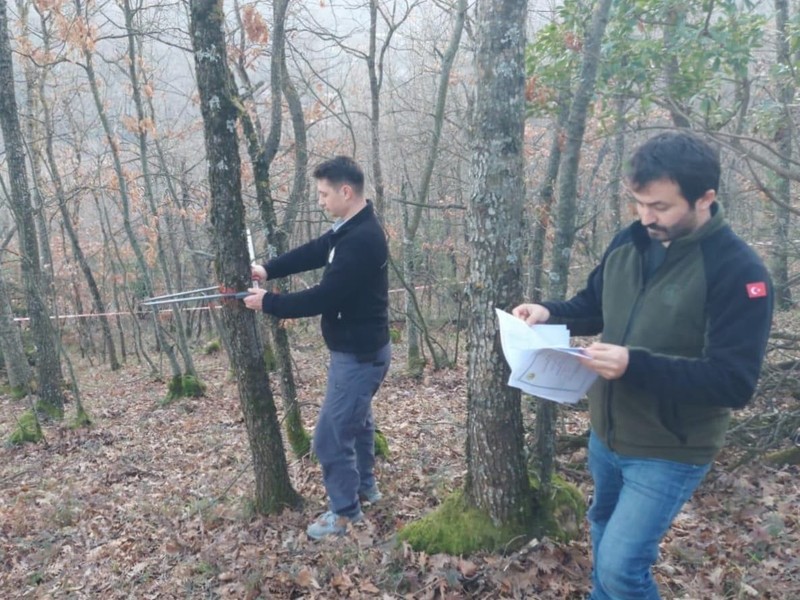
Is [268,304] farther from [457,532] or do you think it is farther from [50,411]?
[50,411]

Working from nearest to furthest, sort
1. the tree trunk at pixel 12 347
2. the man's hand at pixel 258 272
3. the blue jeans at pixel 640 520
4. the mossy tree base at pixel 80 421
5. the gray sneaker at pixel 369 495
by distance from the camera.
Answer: the blue jeans at pixel 640 520 < the man's hand at pixel 258 272 < the gray sneaker at pixel 369 495 < the mossy tree base at pixel 80 421 < the tree trunk at pixel 12 347

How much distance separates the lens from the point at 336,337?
444 centimetres

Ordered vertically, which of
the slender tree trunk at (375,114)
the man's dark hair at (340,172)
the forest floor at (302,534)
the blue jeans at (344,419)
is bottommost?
the forest floor at (302,534)

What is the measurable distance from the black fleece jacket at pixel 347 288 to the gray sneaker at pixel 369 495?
4.28 feet

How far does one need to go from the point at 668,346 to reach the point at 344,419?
2455 millimetres

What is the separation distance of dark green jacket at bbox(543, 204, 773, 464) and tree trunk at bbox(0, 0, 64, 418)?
28.4 ft

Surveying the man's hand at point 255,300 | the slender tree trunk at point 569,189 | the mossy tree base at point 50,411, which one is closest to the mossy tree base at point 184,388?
the mossy tree base at point 50,411

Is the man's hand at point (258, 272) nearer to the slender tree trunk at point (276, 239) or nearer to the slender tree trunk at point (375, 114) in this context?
the slender tree trunk at point (276, 239)

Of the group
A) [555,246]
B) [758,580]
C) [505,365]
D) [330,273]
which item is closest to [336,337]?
[330,273]

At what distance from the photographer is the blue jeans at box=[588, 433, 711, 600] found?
2594 millimetres

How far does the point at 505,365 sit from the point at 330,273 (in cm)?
127

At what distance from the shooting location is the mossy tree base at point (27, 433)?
9.32 metres

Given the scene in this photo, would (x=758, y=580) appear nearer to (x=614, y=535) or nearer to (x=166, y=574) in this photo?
(x=614, y=535)

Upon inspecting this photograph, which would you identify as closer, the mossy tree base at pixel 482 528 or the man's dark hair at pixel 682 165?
the man's dark hair at pixel 682 165
